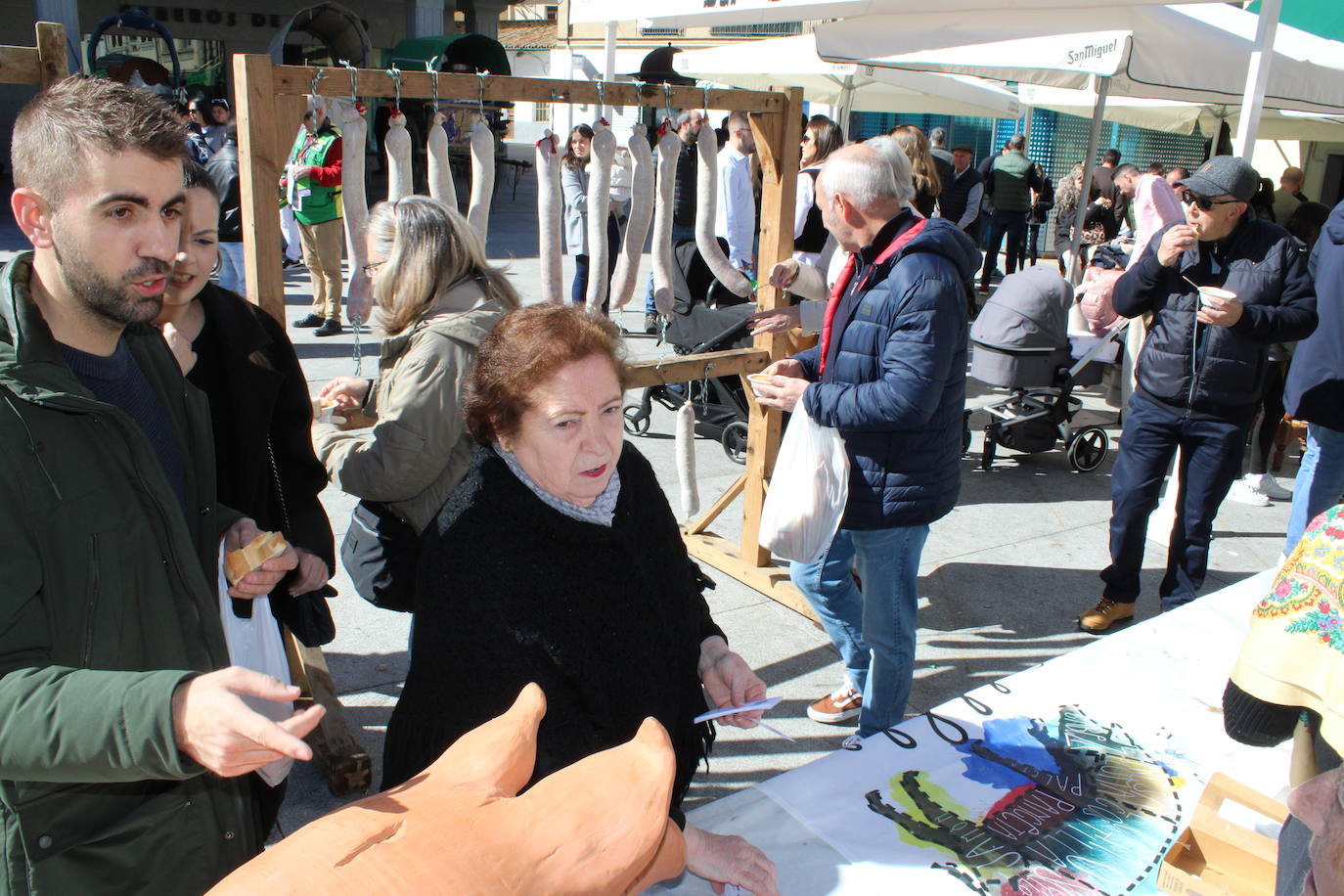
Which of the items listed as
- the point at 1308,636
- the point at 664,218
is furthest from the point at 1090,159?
the point at 1308,636

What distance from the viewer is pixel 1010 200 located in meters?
11.0

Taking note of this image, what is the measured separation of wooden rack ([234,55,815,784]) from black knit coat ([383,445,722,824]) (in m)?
1.24

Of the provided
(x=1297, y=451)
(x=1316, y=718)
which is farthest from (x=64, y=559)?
(x=1297, y=451)

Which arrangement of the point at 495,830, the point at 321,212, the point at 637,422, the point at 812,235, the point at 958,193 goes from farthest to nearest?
the point at 958,193
the point at 321,212
the point at 637,422
the point at 812,235
the point at 495,830

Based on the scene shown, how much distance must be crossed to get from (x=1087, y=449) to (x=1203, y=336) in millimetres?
2499

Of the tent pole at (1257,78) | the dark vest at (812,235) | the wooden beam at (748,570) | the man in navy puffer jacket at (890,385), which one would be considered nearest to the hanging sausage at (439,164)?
the man in navy puffer jacket at (890,385)

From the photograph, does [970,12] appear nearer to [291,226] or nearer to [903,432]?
[903,432]

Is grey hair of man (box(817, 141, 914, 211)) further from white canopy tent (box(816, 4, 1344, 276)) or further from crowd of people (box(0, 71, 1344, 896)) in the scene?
white canopy tent (box(816, 4, 1344, 276))

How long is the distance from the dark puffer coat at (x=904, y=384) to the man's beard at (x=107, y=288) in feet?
5.95

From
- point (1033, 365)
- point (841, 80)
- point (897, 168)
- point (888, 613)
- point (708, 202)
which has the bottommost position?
point (888, 613)

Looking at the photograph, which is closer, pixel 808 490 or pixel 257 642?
pixel 257 642

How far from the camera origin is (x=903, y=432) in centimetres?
267

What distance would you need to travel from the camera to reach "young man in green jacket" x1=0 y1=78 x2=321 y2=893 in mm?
1054

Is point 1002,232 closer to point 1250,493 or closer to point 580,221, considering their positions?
point 580,221
